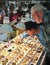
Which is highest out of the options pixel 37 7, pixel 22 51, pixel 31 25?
pixel 37 7

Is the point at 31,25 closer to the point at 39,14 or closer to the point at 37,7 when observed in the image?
the point at 39,14

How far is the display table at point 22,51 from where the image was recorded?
358cm

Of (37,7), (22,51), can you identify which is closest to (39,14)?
(37,7)

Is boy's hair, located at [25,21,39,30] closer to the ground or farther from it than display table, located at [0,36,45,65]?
farther from it

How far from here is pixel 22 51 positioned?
3.99m

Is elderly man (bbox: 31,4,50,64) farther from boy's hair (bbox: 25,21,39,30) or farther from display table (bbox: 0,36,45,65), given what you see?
display table (bbox: 0,36,45,65)

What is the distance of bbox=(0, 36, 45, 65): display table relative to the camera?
3577 mm

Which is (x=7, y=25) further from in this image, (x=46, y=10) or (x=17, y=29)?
(x=46, y=10)

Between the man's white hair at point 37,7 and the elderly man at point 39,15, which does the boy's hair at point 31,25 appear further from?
the man's white hair at point 37,7

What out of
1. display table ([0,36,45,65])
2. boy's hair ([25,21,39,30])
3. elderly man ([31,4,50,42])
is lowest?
display table ([0,36,45,65])

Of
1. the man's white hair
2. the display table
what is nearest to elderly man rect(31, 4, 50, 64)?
the man's white hair

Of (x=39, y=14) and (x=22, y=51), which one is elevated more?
(x=39, y=14)

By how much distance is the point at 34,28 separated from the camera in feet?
11.9

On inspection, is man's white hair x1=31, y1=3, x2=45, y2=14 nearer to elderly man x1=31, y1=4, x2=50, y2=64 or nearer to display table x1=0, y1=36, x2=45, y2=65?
elderly man x1=31, y1=4, x2=50, y2=64
